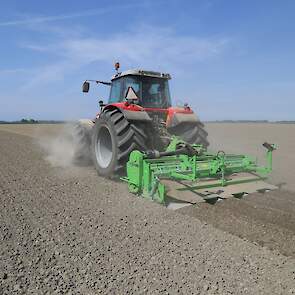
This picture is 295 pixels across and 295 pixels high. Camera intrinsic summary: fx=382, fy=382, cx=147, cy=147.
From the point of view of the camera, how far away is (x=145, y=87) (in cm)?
788

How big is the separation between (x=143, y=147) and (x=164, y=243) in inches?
111

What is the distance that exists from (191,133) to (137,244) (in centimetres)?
426

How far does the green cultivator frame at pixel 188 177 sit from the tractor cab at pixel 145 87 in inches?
64.8

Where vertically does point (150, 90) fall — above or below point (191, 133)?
above

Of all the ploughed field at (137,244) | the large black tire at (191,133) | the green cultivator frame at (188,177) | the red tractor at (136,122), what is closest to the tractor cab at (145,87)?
the red tractor at (136,122)

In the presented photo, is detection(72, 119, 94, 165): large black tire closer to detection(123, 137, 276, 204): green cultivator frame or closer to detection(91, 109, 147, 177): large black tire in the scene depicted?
detection(91, 109, 147, 177): large black tire

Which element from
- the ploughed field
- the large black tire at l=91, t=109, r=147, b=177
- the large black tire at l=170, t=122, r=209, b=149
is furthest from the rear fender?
the ploughed field

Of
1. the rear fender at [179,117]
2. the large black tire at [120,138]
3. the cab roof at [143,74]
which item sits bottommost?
the large black tire at [120,138]

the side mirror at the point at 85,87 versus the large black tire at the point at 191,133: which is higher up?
the side mirror at the point at 85,87

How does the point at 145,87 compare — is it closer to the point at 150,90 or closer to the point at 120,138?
the point at 150,90

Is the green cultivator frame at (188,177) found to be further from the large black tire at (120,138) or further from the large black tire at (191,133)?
the large black tire at (191,133)

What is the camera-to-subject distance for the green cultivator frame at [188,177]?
17.9ft

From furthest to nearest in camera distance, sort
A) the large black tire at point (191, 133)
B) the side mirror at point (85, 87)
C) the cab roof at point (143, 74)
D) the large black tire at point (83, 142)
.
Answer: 1. the large black tire at point (83, 142)
2. the side mirror at point (85, 87)
3. the large black tire at point (191, 133)
4. the cab roof at point (143, 74)

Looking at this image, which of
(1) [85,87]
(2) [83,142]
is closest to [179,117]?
(1) [85,87]
